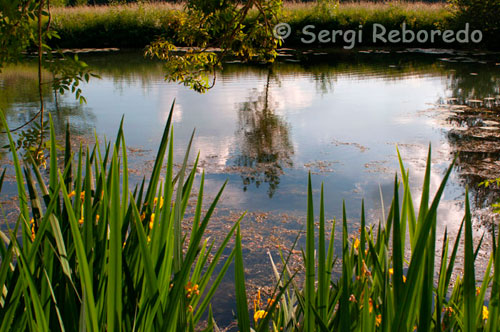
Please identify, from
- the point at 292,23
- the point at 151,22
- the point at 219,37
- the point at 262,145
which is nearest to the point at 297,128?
the point at 262,145

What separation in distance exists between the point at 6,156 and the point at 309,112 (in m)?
3.77

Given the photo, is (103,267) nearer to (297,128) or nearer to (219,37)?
(219,37)

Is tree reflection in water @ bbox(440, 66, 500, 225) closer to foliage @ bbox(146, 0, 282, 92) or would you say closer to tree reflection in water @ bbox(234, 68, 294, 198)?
foliage @ bbox(146, 0, 282, 92)

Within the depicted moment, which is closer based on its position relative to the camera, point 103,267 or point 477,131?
point 103,267

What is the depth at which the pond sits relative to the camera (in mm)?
3674

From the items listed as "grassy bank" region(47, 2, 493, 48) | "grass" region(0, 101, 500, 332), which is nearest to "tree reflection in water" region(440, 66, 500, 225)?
"grass" region(0, 101, 500, 332)

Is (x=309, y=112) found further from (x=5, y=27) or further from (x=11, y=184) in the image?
(x=5, y=27)

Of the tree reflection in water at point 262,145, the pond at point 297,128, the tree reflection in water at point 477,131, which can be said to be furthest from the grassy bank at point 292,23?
the tree reflection in water at point 262,145

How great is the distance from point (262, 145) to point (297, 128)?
0.84 meters

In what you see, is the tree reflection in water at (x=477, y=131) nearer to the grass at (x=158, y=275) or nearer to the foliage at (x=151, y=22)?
the grass at (x=158, y=275)

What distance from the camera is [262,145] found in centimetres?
529

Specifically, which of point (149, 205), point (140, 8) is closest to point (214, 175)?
point (149, 205)

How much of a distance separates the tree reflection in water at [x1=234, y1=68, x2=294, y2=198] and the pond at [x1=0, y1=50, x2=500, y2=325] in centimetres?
1

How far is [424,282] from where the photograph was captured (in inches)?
26.1
